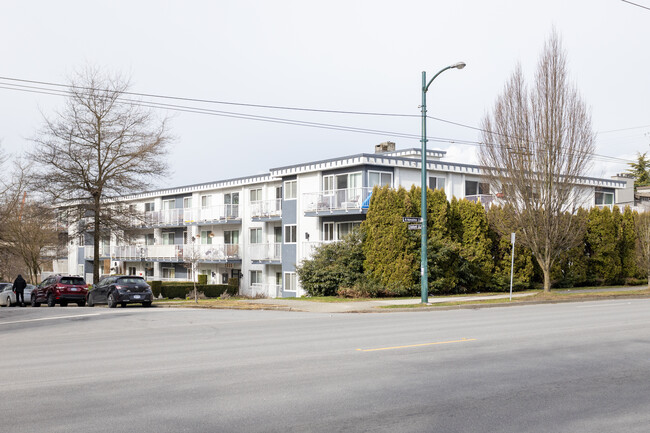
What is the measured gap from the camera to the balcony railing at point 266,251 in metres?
42.8

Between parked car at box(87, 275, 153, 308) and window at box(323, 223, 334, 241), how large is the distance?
498 inches

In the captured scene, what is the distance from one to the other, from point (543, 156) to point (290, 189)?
696 inches

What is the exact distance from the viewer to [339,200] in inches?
1417

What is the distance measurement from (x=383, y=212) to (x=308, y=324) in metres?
13.9

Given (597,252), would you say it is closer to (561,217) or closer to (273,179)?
(561,217)

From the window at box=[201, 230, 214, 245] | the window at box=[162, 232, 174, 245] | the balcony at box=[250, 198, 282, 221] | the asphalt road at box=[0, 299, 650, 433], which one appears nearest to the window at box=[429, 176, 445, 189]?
the balcony at box=[250, 198, 282, 221]

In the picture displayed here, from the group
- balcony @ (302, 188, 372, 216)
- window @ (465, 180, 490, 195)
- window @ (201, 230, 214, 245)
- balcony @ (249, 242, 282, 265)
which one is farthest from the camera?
window @ (201, 230, 214, 245)

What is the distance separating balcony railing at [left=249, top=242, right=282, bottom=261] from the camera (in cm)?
4275

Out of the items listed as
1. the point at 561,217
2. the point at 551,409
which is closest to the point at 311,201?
the point at 561,217

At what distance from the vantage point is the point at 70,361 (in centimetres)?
1116

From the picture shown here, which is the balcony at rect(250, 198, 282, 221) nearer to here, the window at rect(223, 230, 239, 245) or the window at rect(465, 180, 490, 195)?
the window at rect(223, 230, 239, 245)

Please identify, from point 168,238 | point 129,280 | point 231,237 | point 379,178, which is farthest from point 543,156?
point 168,238

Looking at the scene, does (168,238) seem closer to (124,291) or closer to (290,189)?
(290,189)

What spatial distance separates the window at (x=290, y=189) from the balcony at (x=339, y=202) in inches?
105
